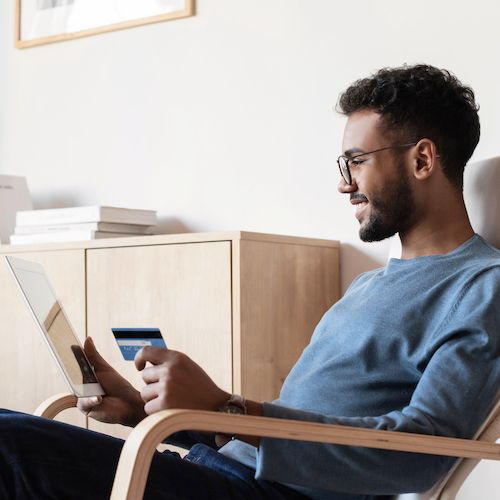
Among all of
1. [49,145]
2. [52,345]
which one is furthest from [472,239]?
[49,145]

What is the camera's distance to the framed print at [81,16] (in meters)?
2.59

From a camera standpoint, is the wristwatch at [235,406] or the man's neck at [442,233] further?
the man's neck at [442,233]

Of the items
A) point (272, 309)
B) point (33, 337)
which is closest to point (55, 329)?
point (272, 309)

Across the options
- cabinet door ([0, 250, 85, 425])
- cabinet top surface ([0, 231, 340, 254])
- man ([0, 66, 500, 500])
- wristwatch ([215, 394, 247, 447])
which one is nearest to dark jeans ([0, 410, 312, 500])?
man ([0, 66, 500, 500])

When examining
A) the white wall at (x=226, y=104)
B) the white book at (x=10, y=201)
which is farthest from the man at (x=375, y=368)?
the white book at (x=10, y=201)

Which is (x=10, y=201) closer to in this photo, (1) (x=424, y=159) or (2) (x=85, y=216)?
(2) (x=85, y=216)

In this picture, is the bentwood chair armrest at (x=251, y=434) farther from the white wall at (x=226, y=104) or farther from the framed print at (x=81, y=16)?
the framed print at (x=81, y=16)

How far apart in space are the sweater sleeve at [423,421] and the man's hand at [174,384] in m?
0.10

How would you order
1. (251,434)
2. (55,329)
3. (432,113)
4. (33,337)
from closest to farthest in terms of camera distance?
1. (251,434)
2. (55,329)
3. (432,113)
4. (33,337)

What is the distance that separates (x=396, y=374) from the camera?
119 cm

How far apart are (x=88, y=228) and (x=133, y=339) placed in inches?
48.3

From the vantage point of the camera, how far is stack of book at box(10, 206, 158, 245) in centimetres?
226

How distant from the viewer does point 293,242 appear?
6.56ft

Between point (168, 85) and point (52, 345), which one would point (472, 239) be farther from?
point (168, 85)
